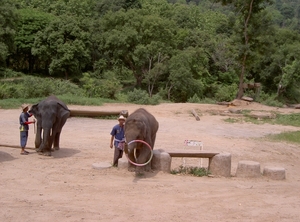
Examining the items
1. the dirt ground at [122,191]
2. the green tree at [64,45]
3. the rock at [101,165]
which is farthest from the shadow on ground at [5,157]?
the green tree at [64,45]

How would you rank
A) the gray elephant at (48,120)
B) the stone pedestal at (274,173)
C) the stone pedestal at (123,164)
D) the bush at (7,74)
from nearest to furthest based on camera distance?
1. the stone pedestal at (123,164)
2. the stone pedestal at (274,173)
3. the gray elephant at (48,120)
4. the bush at (7,74)

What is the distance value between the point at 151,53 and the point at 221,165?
2806 centimetres

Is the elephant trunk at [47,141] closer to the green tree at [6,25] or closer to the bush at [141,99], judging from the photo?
the bush at [141,99]

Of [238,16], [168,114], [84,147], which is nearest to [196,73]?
[238,16]

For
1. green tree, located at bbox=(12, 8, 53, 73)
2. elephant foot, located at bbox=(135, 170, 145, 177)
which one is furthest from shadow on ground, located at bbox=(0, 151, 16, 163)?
green tree, located at bbox=(12, 8, 53, 73)

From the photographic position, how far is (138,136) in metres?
10.5

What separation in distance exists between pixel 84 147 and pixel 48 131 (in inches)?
104

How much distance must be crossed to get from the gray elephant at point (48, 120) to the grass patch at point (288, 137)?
1013 centimetres

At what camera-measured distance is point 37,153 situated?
13062 millimetres

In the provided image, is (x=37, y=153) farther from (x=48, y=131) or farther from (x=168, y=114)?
(x=168, y=114)

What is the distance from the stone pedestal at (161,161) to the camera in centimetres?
1148

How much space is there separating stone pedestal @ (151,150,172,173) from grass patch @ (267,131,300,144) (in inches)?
355

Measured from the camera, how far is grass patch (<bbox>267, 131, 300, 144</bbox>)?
18938 millimetres

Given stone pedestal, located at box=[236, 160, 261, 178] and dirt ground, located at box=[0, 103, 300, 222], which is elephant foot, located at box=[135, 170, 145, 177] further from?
stone pedestal, located at box=[236, 160, 261, 178]
